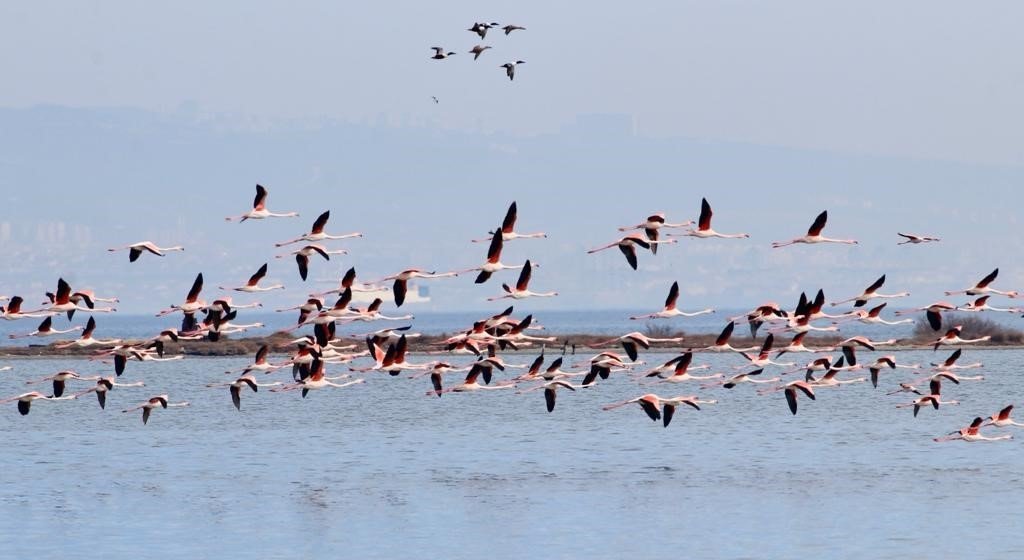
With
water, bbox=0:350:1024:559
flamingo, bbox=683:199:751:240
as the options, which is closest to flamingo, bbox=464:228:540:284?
flamingo, bbox=683:199:751:240

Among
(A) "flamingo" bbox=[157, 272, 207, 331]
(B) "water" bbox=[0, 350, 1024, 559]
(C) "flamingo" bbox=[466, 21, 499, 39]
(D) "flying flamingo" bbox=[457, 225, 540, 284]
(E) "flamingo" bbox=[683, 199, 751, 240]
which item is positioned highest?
(C) "flamingo" bbox=[466, 21, 499, 39]

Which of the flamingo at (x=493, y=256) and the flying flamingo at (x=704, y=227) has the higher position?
the flying flamingo at (x=704, y=227)

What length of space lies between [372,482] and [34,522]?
770 cm

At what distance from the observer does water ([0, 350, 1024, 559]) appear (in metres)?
32.5

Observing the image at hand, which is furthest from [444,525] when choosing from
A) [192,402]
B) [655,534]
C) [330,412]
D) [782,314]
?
[192,402]

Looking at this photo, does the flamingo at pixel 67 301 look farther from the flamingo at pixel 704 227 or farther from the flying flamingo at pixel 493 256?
the flamingo at pixel 704 227

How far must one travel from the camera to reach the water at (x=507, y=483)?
107 ft

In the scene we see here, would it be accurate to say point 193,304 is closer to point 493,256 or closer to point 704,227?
point 493,256

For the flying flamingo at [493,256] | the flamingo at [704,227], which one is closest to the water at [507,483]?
the flying flamingo at [493,256]

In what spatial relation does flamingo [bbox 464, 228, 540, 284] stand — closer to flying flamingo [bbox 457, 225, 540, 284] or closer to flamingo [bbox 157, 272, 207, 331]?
flying flamingo [bbox 457, 225, 540, 284]

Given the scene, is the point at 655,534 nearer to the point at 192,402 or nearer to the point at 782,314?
the point at 782,314

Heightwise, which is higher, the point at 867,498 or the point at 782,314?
the point at 782,314

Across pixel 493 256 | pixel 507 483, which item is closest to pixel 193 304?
pixel 493 256

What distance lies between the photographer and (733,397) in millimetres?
67125
